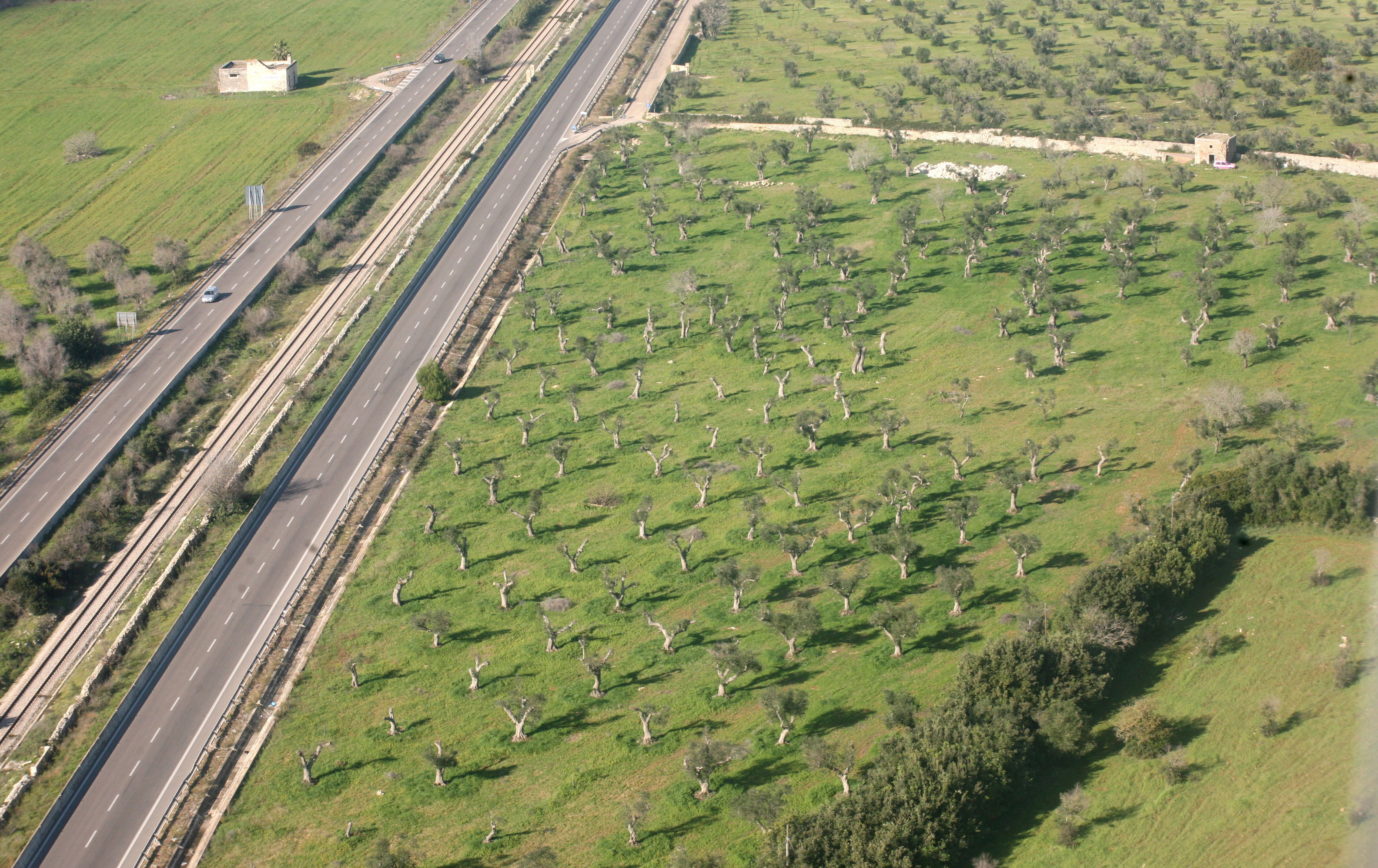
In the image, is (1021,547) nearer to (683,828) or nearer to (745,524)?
(745,524)

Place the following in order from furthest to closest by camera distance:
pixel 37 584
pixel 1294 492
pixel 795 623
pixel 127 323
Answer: pixel 127 323
pixel 37 584
pixel 1294 492
pixel 795 623

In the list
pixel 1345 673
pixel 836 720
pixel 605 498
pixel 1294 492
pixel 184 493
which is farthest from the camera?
pixel 184 493

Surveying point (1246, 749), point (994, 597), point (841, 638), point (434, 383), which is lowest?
point (841, 638)

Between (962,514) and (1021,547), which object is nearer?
(1021,547)

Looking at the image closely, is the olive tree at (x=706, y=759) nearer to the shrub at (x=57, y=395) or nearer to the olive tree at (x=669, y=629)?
the olive tree at (x=669, y=629)

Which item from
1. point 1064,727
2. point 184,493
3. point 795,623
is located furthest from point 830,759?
point 184,493

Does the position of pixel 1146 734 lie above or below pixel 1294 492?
below

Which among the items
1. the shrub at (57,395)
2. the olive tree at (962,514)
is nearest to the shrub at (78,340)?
the shrub at (57,395)
